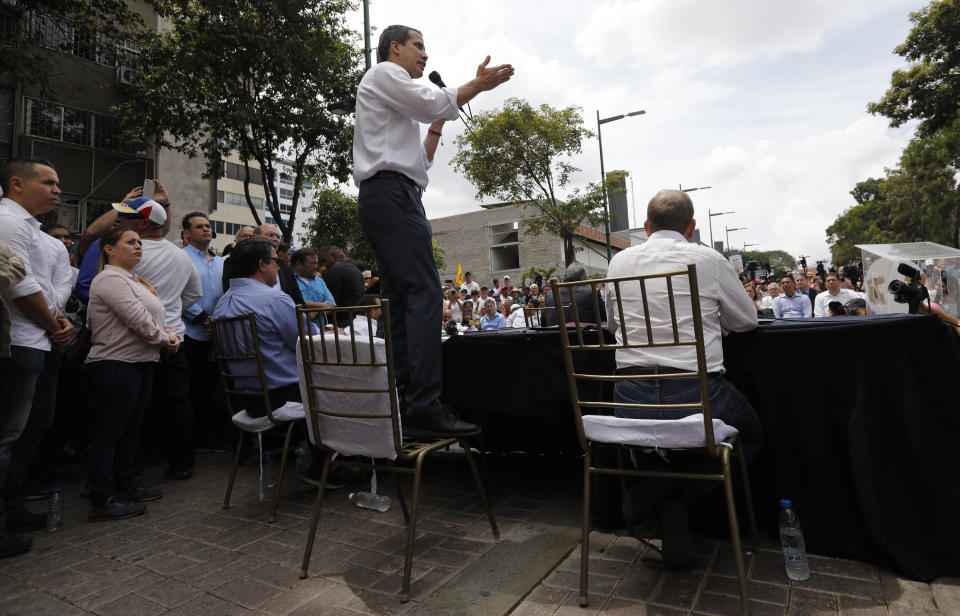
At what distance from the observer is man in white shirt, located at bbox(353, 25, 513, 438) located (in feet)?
7.99

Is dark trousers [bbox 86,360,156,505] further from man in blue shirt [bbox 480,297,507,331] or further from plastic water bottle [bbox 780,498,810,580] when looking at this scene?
man in blue shirt [bbox 480,297,507,331]

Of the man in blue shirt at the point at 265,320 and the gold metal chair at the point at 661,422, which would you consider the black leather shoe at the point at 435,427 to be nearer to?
the gold metal chair at the point at 661,422

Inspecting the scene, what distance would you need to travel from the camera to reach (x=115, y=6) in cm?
1087

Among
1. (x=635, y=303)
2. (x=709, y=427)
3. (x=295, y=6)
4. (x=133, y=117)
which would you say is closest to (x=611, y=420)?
(x=709, y=427)

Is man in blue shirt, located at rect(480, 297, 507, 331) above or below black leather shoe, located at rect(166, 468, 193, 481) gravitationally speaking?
above

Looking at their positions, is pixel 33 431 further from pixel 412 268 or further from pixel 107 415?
pixel 412 268

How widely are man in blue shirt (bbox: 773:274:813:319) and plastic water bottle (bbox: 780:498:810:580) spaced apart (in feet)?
29.8

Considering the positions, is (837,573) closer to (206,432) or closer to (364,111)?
(364,111)

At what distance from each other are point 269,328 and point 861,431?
320 cm

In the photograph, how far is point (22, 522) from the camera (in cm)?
295

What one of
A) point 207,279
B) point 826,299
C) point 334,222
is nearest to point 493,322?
point 207,279

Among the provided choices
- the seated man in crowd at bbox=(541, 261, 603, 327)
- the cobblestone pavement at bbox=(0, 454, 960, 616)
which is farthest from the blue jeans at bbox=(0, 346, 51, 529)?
the seated man in crowd at bbox=(541, 261, 603, 327)

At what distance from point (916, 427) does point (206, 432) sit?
5.12 metres

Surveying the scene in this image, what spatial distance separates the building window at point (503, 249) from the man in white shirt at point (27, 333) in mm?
33881
